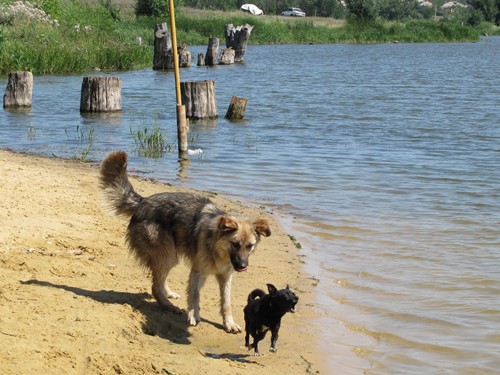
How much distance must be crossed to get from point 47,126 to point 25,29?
16.2 metres

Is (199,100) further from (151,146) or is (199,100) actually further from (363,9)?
(363,9)

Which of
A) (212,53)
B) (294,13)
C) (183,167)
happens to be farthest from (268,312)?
(294,13)

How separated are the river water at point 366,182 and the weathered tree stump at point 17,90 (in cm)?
54

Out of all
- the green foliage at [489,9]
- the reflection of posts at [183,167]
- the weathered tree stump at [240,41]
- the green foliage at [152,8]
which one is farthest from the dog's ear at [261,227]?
the green foliage at [489,9]

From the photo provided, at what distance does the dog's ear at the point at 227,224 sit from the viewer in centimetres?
666

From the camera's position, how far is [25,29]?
1373 inches

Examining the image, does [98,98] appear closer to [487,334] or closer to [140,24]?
[487,334]

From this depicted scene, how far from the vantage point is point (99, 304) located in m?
6.68

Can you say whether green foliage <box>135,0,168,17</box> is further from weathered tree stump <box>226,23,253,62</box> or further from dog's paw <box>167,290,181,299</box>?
dog's paw <box>167,290,181,299</box>

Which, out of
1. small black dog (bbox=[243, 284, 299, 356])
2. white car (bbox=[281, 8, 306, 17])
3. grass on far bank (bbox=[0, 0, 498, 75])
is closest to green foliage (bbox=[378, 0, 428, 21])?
white car (bbox=[281, 8, 306, 17])

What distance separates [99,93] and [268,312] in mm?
16637

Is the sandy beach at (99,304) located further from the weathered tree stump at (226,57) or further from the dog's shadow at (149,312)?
the weathered tree stump at (226,57)

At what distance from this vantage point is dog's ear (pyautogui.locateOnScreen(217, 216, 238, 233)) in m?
6.66

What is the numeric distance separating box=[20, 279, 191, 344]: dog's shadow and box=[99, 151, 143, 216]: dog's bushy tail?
743 millimetres
